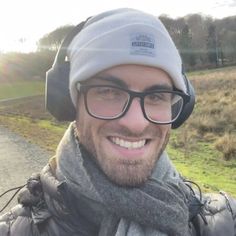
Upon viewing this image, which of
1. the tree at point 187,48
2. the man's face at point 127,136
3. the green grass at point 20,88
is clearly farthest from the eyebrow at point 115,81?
the tree at point 187,48

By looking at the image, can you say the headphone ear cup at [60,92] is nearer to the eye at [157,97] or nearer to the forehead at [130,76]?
the forehead at [130,76]

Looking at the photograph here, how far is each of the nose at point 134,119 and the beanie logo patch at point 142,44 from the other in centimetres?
14

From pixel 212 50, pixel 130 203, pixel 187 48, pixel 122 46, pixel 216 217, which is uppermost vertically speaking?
pixel 122 46

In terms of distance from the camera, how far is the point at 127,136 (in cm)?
142

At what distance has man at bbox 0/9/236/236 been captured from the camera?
141 cm

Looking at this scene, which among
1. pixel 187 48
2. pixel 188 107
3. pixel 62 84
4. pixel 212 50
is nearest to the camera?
pixel 62 84

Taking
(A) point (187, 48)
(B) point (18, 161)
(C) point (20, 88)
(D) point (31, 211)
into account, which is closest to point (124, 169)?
(D) point (31, 211)

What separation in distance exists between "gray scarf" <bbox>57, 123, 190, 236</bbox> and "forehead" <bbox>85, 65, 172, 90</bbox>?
0.79ft

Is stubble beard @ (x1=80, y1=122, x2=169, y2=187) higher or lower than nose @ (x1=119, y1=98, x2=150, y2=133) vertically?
lower

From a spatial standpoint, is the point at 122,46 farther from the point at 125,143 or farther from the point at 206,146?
the point at 206,146

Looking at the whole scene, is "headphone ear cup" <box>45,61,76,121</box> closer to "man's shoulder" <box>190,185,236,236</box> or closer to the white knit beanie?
the white knit beanie

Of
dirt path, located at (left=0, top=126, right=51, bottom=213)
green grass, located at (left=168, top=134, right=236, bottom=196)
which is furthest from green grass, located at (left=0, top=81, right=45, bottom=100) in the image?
green grass, located at (left=168, top=134, right=236, bottom=196)

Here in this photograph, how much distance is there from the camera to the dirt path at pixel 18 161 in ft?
25.9

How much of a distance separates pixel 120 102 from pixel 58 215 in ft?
1.26
